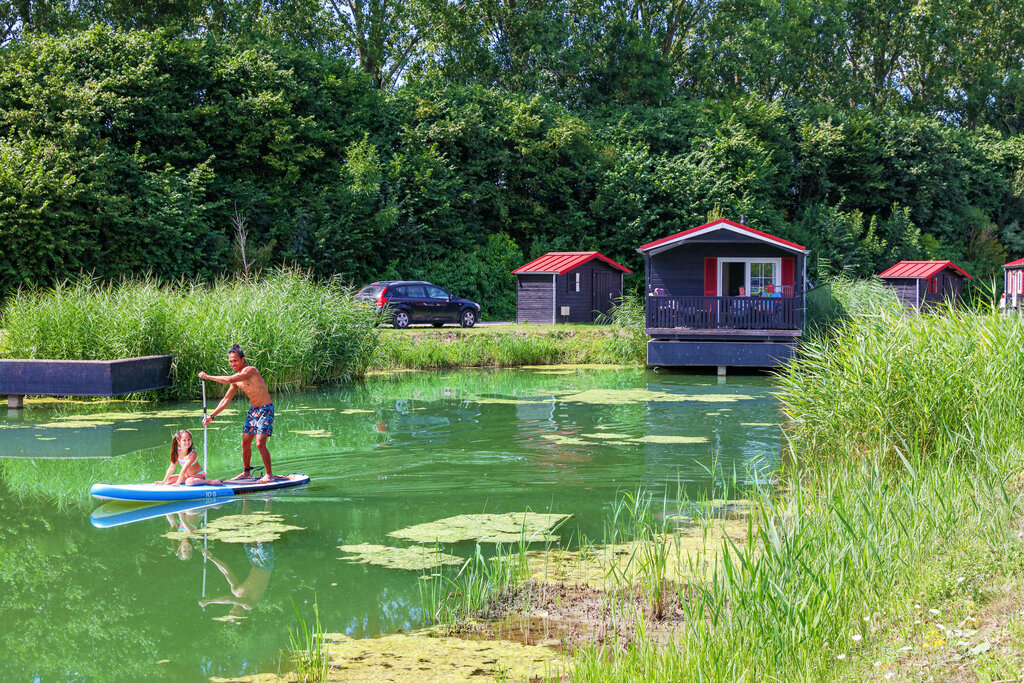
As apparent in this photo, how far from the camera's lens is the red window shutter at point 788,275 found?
28.0m

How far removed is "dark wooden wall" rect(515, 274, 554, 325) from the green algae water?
1416cm

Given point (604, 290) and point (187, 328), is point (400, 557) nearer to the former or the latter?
point (187, 328)

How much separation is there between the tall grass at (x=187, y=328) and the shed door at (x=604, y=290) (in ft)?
51.3

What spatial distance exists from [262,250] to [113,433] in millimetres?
19715

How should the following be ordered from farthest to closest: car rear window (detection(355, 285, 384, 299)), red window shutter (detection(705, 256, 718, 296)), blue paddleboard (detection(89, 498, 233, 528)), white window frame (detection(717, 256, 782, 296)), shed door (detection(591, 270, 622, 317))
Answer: shed door (detection(591, 270, 622, 317)) < car rear window (detection(355, 285, 384, 299)) < red window shutter (detection(705, 256, 718, 296)) < white window frame (detection(717, 256, 782, 296)) < blue paddleboard (detection(89, 498, 233, 528))

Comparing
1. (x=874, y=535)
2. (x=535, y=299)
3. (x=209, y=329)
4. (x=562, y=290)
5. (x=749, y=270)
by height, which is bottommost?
(x=874, y=535)

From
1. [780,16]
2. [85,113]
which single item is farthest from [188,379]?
[780,16]

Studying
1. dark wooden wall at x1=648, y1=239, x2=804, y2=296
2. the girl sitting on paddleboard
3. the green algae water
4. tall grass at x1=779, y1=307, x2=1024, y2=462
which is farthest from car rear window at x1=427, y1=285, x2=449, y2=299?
the girl sitting on paddleboard

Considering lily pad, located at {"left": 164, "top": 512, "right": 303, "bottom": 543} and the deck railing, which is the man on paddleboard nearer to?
lily pad, located at {"left": 164, "top": 512, "right": 303, "bottom": 543}

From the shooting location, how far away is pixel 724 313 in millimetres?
24688

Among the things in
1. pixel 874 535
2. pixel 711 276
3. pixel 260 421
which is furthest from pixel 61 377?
pixel 711 276

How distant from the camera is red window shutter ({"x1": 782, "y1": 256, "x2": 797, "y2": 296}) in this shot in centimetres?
2797

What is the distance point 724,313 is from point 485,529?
17.2 metres

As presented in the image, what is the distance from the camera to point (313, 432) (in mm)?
14414
